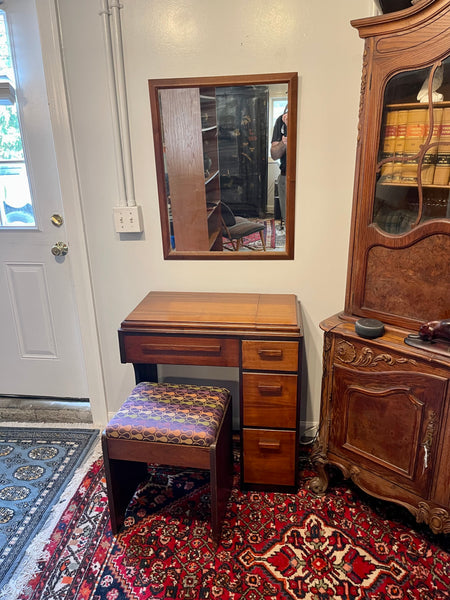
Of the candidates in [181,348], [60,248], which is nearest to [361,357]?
[181,348]

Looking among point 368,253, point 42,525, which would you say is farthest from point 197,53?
point 42,525

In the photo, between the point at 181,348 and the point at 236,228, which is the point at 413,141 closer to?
the point at 236,228

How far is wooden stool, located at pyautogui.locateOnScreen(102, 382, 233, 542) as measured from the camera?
152cm

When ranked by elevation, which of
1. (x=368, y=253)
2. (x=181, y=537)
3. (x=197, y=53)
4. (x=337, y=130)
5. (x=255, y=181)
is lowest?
(x=181, y=537)

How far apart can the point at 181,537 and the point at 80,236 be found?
138 centimetres

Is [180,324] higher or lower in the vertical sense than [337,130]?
lower

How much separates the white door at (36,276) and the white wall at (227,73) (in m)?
0.20

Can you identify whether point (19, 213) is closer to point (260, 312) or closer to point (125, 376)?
point (125, 376)

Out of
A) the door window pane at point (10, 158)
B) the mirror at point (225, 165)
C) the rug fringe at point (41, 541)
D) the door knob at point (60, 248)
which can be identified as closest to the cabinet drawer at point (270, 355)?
the mirror at point (225, 165)

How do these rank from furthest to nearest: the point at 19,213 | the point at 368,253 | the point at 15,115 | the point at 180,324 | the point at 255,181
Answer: the point at 19,213 → the point at 15,115 → the point at 255,181 → the point at 180,324 → the point at 368,253

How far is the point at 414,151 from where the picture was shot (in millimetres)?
1420

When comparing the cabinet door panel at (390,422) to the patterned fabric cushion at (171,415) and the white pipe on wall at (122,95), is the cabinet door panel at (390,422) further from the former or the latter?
the white pipe on wall at (122,95)

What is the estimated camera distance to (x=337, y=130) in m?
1.75

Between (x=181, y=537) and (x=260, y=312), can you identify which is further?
(x=260, y=312)
